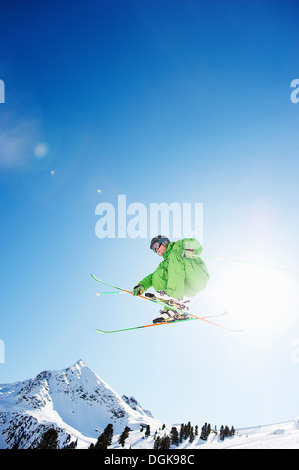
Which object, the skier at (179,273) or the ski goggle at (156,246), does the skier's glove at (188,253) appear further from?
the ski goggle at (156,246)

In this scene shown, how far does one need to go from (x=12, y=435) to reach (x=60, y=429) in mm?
31458

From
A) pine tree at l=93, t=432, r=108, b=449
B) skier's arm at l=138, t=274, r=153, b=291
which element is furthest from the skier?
pine tree at l=93, t=432, r=108, b=449

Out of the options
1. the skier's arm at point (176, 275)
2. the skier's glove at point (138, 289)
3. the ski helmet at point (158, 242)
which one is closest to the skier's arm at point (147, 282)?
the skier's glove at point (138, 289)

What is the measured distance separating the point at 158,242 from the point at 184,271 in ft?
3.73

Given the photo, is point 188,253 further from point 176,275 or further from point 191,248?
point 176,275

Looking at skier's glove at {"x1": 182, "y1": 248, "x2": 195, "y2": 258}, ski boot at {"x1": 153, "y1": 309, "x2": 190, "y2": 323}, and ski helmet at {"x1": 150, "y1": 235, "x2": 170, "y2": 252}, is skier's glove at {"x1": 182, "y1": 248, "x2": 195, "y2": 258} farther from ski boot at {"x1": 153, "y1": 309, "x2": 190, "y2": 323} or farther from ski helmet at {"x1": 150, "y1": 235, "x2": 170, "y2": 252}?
ski boot at {"x1": 153, "y1": 309, "x2": 190, "y2": 323}

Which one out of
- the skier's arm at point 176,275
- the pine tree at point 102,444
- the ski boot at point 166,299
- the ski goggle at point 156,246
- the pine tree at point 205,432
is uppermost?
the ski goggle at point 156,246

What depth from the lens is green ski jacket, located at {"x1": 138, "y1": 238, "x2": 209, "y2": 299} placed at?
6.57 m

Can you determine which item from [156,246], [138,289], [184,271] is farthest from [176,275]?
[138,289]

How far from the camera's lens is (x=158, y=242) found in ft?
23.6

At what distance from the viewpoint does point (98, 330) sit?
8.78m

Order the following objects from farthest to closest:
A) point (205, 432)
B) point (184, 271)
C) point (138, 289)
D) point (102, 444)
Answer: point (205, 432) → point (102, 444) → point (138, 289) → point (184, 271)

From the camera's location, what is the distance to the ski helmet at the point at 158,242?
720 cm
